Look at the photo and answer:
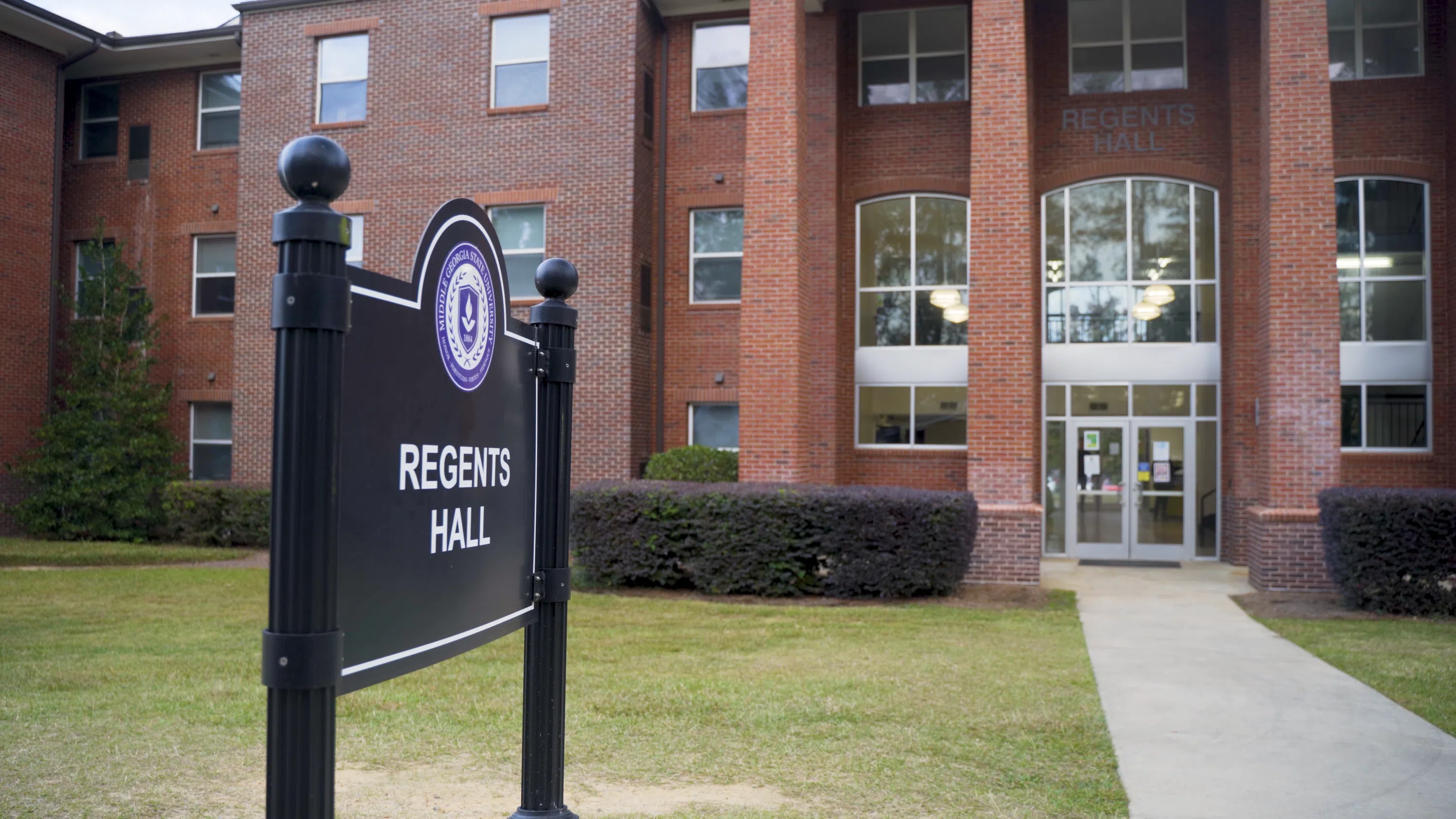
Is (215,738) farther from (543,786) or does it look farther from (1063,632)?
(1063,632)

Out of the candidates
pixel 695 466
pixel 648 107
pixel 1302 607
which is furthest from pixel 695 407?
pixel 1302 607

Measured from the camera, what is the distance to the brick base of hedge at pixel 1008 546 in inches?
594

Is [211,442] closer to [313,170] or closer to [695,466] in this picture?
[695,466]

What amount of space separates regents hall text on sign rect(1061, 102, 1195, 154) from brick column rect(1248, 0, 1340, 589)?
349 centimetres

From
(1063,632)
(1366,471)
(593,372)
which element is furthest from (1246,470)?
(593,372)

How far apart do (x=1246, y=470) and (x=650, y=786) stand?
14961 millimetres

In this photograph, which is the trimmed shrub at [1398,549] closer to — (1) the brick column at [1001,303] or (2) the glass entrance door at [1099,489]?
(1) the brick column at [1001,303]

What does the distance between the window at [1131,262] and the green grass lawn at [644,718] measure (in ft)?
28.7

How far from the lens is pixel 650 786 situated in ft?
18.5

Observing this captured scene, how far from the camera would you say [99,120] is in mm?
23688

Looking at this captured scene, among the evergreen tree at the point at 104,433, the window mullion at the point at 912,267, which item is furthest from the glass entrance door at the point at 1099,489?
the evergreen tree at the point at 104,433

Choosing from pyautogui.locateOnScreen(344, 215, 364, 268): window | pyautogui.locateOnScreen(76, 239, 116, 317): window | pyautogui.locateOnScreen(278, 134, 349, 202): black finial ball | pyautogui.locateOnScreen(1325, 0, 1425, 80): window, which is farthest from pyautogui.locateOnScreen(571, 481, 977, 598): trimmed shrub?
pyautogui.locateOnScreen(76, 239, 116, 317): window

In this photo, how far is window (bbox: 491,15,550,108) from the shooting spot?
20.0 metres

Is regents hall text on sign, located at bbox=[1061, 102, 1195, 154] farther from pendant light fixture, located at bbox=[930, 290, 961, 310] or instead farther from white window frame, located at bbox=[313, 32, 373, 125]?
white window frame, located at bbox=[313, 32, 373, 125]
